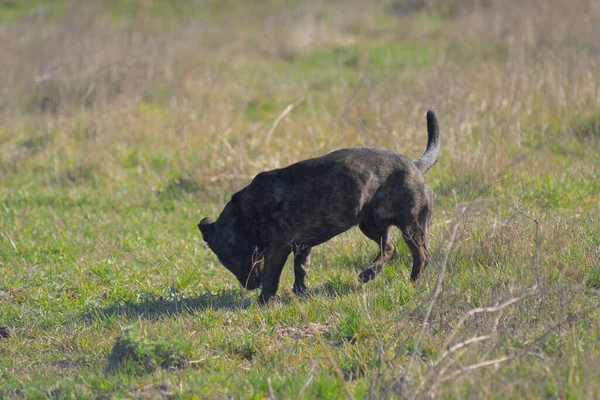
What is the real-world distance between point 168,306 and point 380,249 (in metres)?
1.63

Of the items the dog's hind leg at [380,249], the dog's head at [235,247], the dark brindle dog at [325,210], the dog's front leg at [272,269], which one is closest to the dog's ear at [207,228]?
the dog's head at [235,247]

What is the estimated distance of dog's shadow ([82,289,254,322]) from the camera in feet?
18.3

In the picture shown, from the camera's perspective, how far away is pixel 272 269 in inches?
219

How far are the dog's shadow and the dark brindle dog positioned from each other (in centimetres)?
21

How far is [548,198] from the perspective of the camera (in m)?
7.76

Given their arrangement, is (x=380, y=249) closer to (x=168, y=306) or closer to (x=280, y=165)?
(x=168, y=306)

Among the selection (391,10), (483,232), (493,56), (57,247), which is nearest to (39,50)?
(57,247)

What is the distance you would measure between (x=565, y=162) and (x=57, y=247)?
218 inches

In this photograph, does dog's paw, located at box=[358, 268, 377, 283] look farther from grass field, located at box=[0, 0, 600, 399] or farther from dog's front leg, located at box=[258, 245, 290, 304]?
dog's front leg, located at box=[258, 245, 290, 304]

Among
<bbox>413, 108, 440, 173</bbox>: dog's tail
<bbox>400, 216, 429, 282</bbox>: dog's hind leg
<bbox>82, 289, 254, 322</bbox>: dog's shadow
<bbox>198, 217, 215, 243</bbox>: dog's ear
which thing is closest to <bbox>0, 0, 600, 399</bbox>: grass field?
<bbox>82, 289, 254, 322</bbox>: dog's shadow

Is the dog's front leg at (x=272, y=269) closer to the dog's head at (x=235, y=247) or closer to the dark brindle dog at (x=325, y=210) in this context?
the dark brindle dog at (x=325, y=210)

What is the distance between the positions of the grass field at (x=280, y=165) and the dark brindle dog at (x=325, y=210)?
0.80 feet

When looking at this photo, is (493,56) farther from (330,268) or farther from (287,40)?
(330,268)

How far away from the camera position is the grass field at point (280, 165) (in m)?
4.20
